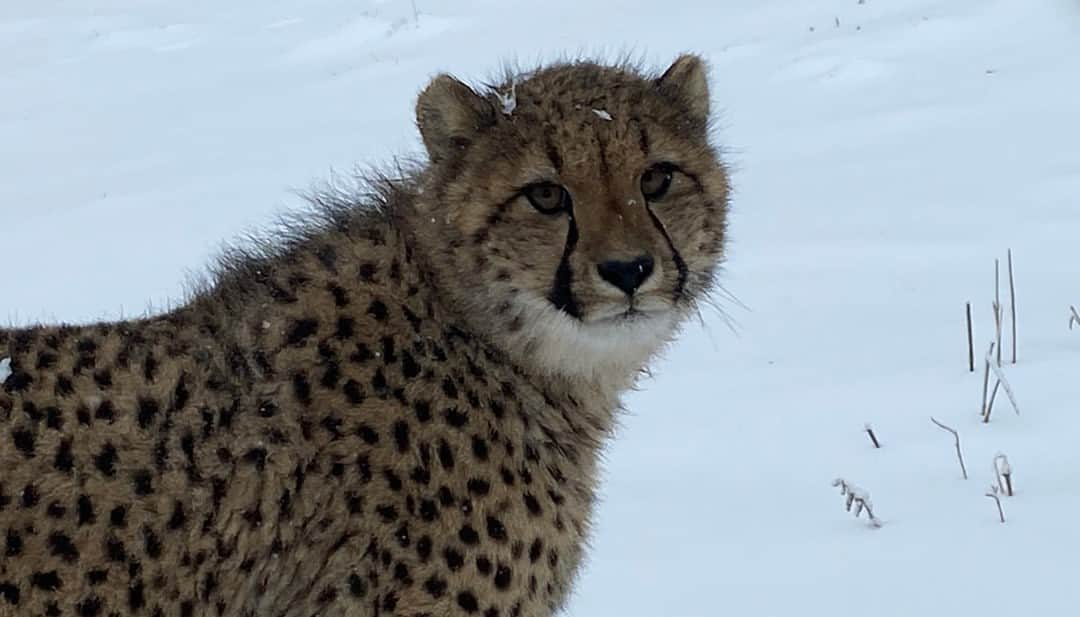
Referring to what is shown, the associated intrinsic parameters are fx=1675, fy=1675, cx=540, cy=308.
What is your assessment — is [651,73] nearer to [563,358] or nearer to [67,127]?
[563,358]

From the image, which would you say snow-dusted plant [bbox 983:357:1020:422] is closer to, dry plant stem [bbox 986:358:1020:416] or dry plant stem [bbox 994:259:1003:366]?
dry plant stem [bbox 986:358:1020:416]

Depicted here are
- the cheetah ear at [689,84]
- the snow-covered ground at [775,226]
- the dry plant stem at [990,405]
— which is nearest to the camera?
the cheetah ear at [689,84]

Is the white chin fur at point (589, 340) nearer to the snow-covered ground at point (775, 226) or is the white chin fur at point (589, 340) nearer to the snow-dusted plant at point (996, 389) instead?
the snow-covered ground at point (775, 226)

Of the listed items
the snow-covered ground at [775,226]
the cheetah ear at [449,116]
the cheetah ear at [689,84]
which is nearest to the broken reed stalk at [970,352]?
the snow-covered ground at [775,226]

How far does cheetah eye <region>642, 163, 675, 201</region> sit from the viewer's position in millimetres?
3180

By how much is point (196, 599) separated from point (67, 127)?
9965 mm

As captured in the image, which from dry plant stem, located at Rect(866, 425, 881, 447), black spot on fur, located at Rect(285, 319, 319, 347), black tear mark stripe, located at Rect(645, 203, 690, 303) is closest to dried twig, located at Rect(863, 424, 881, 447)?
dry plant stem, located at Rect(866, 425, 881, 447)

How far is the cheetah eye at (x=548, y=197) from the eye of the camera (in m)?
3.11

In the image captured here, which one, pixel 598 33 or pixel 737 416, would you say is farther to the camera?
pixel 598 33

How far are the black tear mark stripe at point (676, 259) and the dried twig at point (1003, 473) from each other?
58.9 inches

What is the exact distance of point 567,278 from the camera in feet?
10.0

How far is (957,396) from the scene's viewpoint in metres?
5.20

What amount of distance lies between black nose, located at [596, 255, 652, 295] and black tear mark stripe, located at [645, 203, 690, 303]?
13cm

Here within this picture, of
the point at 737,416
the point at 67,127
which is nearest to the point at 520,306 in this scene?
the point at 737,416
